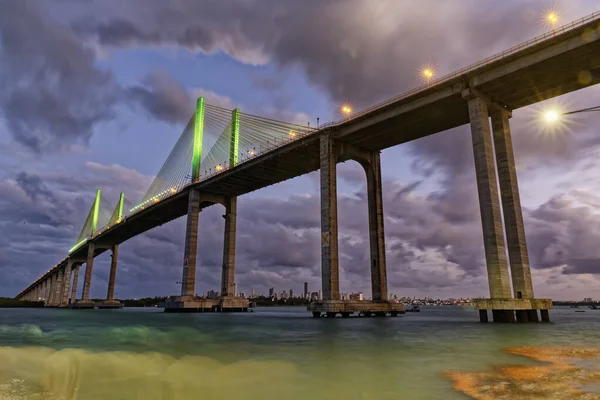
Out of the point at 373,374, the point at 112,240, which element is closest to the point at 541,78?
the point at 373,374

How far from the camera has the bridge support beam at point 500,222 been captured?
28781 millimetres

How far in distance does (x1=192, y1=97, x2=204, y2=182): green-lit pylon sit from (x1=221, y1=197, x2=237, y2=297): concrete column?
853 cm

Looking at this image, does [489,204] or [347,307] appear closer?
[489,204]

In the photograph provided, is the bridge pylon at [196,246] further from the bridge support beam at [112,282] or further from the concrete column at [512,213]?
the bridge support beam at [112,282]

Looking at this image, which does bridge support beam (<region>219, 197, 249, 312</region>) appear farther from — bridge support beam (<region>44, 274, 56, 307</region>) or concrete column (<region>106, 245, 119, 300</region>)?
bridge support beam (<region>44, 274, 56, 307</region>)

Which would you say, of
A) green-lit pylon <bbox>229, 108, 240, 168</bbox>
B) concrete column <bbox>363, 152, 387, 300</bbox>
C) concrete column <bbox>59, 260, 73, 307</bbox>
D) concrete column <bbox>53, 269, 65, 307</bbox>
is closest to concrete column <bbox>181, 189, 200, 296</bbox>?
green-lit pylon <bbox>229, 108, 240, 168</bbox>

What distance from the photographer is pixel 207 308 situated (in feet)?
213

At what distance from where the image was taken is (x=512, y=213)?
107 feet

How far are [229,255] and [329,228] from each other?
3054cm

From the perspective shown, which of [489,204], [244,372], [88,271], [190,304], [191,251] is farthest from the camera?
[88,271]

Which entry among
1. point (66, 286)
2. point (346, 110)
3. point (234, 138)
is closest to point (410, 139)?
point (346, 110)

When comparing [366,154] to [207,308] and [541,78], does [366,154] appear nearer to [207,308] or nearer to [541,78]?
[541,78]

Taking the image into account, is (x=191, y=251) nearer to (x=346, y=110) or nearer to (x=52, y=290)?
(x=346, y=110)

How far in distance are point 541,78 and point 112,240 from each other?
119 meters
